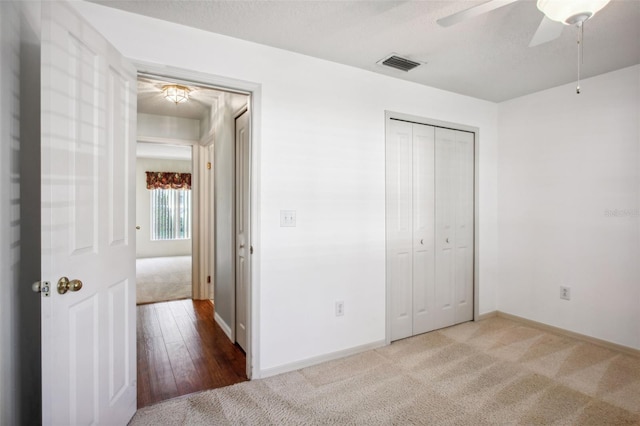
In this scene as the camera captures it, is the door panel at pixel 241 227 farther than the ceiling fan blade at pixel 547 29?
Yes

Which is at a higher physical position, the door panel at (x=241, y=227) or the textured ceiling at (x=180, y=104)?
the textured ceiling at (x=180, y=104)

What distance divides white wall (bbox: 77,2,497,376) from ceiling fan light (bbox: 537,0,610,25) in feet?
5.15

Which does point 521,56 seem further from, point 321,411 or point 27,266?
point 27,266

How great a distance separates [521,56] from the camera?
8.53ft

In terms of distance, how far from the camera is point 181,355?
9.29 feet

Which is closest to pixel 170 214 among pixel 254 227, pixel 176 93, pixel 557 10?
pixel 176 93

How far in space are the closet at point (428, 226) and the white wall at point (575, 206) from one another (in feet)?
1.59

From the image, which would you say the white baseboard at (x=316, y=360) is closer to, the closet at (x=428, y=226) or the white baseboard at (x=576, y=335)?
the closet at (x=428, y=226)

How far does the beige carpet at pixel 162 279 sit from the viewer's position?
4738 mm

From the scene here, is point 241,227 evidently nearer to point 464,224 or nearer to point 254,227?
point 254,227

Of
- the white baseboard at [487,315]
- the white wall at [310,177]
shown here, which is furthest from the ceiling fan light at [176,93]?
the white baseboard at [487,315]

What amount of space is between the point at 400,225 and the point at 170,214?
24.1 feet

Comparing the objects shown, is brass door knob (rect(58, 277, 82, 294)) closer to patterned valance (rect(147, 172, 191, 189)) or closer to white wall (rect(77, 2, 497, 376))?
white wall (rect(77, 2, 497, 376))

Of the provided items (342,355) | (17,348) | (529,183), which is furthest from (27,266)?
(529,183)
